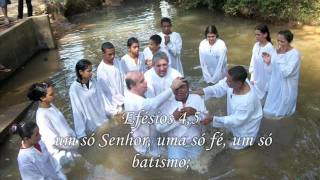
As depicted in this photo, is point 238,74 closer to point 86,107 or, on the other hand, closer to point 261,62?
point 261,62

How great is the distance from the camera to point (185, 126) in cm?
539

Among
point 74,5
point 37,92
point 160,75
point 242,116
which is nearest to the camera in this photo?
point 37,92

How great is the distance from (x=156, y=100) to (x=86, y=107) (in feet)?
6.01

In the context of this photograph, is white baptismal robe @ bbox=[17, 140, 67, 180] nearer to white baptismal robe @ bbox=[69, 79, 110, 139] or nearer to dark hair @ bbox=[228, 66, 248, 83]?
white baptismal robe @ bbox=[69, 79, 110, 139]

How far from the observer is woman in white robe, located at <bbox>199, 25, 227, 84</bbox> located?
26.3ft

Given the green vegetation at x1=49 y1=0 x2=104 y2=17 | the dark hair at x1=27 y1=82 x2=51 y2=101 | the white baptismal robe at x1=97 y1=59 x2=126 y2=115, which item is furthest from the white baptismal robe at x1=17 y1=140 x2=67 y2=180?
the green vegetation at x1=49 y1=0 x2=104 y2=17

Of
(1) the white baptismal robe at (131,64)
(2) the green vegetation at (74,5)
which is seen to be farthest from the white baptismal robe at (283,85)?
(2) the green vegetation at (74,5)

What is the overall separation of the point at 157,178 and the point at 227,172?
105cm

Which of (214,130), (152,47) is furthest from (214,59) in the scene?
(214,130)

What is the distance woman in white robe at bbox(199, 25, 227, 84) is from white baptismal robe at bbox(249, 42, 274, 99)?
0.67m

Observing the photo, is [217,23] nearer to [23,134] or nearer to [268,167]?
[268,167]

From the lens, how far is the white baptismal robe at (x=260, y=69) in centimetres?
741

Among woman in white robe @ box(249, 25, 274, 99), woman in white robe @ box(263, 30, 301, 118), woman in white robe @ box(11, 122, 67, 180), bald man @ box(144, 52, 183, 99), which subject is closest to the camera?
woman in white robe @ box(11, 122, 67, 180)

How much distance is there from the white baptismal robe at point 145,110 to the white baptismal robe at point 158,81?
0.60 metres
